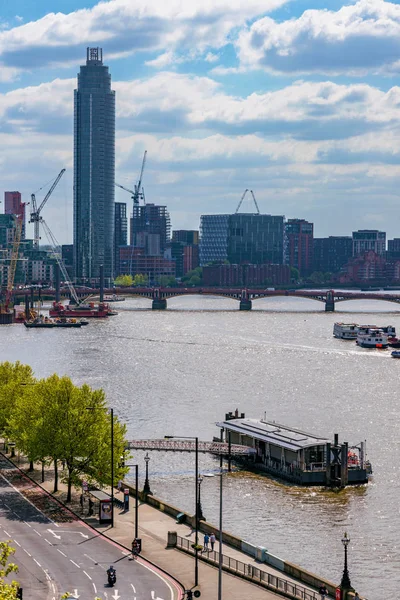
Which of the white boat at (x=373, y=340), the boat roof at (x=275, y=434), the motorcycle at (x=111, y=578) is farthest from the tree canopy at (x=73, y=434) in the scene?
the white boat at (x=373, y=340)

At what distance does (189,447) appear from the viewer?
82125 mm

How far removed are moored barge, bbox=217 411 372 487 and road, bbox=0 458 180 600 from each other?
67.9 feet

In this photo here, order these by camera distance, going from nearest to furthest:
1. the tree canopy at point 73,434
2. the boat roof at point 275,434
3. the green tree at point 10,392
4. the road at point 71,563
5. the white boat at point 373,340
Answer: the road at point 71,563, the tree canopy at point 73,434, the boat roof at point 275,434, the green tree at point 10,392, the white boat at point 373,340

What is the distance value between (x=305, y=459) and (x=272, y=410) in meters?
31.1

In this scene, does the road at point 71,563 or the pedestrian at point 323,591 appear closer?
the road at point 71,563

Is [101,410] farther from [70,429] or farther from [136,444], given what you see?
[136,444]

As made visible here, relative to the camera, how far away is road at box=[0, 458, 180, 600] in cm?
4841

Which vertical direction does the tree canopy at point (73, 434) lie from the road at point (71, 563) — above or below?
above

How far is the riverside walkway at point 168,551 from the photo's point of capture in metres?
49.8

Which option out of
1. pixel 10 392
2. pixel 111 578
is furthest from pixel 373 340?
pixel 111 578

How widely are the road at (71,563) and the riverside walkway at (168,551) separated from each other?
82 centimetres

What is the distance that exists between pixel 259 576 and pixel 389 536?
567 inches

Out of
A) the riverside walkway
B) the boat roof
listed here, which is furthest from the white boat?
the riverside walkway

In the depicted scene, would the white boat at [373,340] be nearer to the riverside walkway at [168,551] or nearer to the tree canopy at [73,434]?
the tree canopy at [73,434]
